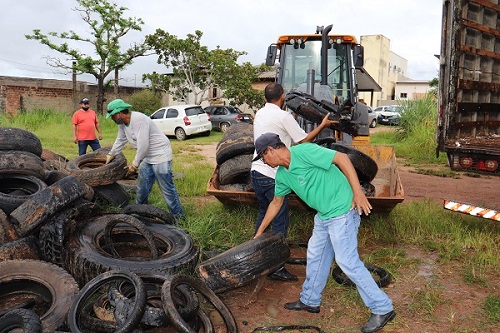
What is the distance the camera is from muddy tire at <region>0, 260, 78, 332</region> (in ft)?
12.6

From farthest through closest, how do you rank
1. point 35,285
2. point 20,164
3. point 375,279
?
point 20,164, point 375,279, point 35,285

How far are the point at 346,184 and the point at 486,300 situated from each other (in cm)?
174

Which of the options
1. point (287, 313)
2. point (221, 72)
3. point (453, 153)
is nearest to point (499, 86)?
point (453, 153)

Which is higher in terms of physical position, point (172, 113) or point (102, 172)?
point (172, 113)

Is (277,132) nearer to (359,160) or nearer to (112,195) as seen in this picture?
(359,160)

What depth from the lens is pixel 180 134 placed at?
769 inches

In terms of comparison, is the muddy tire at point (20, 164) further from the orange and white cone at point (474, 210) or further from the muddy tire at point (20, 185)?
the orange and white cone at point (474, 210)

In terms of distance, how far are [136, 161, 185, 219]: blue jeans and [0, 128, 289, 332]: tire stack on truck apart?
53 cm

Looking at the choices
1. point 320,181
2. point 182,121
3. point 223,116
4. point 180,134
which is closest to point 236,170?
point 320,181

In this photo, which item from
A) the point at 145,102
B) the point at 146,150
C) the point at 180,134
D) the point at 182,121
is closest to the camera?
the point at 146,150

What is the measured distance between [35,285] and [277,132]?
8.35 feet

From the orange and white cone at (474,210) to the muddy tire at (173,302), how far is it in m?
3.09

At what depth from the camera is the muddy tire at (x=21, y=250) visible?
14.1 feet

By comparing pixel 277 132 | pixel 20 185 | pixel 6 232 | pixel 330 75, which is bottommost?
pixel 6 232
